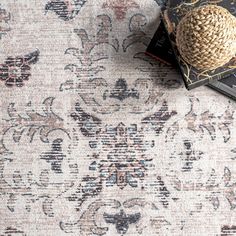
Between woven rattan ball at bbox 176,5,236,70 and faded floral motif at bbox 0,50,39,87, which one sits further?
faded floral motif at bbox 0,50,39,87

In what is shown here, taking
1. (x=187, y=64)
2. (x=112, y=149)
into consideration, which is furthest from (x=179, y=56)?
(x=112, y=149)

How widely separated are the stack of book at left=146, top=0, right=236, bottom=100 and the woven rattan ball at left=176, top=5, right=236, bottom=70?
→ 3 cm

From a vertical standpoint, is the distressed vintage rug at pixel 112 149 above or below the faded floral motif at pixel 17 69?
below

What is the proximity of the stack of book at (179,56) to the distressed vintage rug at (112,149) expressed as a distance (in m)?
0.02

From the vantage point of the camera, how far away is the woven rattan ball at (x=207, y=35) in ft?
2.62

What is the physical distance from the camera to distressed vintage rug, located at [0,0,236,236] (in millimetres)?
922

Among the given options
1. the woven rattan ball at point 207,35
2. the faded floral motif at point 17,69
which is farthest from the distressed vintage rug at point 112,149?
the woven rattan ball at point 207,35

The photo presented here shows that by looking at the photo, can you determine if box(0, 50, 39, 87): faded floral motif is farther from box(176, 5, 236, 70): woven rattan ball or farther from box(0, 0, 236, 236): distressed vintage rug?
box(176, 5, 236, 70): woven rattan ball

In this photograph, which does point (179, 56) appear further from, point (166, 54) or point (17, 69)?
point (17, 69)

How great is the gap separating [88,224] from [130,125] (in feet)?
0.63

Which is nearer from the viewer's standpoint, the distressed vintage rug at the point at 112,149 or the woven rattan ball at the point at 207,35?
the woven rattan ball at the point at 207,35

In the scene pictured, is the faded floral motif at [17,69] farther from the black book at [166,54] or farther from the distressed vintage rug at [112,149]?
the black book at [166,54]

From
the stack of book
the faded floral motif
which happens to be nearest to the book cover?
the stack of book

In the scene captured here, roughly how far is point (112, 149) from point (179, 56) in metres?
0.20
